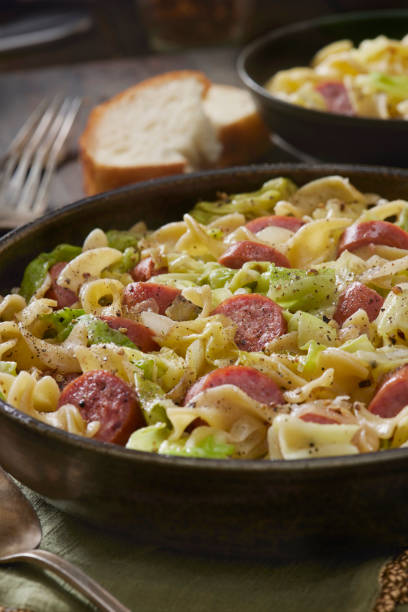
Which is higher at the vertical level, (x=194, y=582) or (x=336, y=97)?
(x=194, y=582)

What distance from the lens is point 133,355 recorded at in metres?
3.30

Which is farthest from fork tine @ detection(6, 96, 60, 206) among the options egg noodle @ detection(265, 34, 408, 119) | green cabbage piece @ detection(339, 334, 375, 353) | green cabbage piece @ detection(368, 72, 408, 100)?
green cabbage piece @ detection(339, 334, 375, 353)

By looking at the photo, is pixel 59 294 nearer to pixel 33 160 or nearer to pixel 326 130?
pixel 326 130

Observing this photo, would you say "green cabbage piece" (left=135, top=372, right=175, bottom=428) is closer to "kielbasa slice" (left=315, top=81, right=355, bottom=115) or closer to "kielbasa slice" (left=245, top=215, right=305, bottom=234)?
"kielbasa slice" (left=245, top=215, right=305, bottom=234)

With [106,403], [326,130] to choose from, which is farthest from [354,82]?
[106,403]

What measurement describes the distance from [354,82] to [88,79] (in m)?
3.31

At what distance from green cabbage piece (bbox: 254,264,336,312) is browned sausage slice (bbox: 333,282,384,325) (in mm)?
72

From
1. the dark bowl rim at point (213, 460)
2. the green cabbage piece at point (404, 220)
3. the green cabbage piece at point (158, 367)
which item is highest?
the dark bowl rim at point (213, 460)

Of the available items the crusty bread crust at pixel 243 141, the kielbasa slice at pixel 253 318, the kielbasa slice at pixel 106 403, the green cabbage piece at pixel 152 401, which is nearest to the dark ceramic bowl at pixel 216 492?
the kielbasa slice at pixel 106 403

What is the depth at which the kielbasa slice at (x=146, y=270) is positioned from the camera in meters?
4.03

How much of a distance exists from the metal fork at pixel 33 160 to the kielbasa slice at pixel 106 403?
2.36 m

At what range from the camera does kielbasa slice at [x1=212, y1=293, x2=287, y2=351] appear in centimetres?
342

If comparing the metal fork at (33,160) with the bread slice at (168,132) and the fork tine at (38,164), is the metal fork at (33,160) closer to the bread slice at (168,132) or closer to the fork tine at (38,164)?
the fork tine at (38,164)

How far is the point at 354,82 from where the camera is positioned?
5.98m
